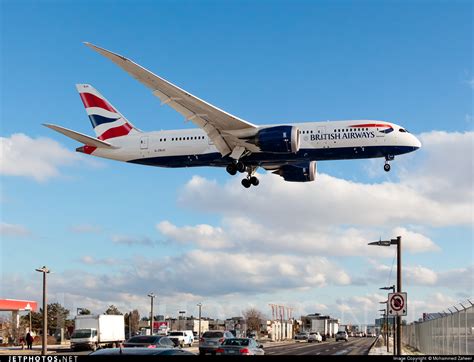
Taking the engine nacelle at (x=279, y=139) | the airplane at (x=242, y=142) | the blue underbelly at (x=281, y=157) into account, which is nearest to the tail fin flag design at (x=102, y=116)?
the airplane at (x=242, y=142)

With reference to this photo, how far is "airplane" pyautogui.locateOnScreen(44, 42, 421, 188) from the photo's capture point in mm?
42812

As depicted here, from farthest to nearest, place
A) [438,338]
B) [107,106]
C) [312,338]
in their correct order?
1. [312,338]
2. [107,106]
3. [438,338]

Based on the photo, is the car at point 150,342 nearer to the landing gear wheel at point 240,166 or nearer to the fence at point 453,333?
the fence at point 453,333

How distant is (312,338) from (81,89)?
154ft

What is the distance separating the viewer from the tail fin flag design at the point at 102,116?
183 ft

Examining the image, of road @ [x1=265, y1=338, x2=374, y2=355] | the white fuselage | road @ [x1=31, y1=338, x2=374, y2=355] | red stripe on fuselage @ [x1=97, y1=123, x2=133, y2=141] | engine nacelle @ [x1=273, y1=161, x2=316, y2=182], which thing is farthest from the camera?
red stripe on fuselage @ [x1=97, y1=123, x2=133, y2=141]

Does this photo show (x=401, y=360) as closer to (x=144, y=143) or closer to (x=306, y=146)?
(x=306, y=146)

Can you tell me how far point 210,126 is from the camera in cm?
4562

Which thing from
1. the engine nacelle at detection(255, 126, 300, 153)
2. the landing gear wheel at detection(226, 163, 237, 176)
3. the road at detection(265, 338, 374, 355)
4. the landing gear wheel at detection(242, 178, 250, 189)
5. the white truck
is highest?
the engine nacelle at detection(255, 126, 300, 153)

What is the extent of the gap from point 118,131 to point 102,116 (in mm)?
5457

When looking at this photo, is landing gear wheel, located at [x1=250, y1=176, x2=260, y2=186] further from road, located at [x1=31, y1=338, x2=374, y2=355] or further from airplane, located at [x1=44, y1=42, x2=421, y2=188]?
road, located at [x1=31, y1=338, x2=374, y2=355]

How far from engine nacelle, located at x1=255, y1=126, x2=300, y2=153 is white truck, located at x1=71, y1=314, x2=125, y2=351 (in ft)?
58.1

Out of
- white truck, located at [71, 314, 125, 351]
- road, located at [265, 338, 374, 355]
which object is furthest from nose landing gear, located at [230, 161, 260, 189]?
white truck, located at [71, 314, 125, 351]

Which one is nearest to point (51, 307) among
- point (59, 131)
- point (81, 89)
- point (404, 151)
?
point (81, 89)
